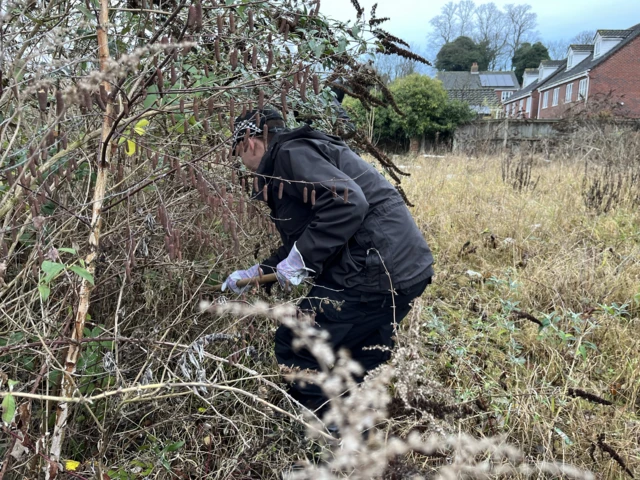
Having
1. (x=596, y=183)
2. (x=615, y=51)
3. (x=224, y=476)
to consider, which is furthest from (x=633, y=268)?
(x=615, y=51)

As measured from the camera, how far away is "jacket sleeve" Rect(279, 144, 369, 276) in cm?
195

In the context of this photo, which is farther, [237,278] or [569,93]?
[569,93]

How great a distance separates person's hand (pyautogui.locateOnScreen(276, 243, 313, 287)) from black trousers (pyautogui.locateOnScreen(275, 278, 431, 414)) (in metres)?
0.12

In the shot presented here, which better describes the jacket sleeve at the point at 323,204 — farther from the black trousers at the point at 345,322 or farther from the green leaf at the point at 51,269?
the green leaf at the point at 51,269

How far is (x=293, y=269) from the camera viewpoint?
206 cm

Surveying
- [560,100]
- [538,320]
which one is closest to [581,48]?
[560,100]

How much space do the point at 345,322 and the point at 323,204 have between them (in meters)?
0.59

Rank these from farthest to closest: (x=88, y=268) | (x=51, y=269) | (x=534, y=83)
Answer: (x=534, y=83)
(x=88, y=268)
(x=51, y=269)

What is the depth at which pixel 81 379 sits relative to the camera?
172cm

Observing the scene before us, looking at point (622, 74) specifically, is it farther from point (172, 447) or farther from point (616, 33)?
point (172, 447)

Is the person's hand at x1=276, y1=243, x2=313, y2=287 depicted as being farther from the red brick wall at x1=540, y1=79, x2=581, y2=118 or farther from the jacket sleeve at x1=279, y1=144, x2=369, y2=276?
the red brick wall at x1=540, y1=79, x2=581, y2=118

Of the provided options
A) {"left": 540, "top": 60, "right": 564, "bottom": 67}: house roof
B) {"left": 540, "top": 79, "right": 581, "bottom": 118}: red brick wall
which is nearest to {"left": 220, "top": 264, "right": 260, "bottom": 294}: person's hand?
{"left": 540, "top": 79, "right": 581, "bottom": 118}: red brick wall

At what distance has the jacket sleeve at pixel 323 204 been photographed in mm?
1954

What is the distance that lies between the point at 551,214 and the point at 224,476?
4.42 metres
